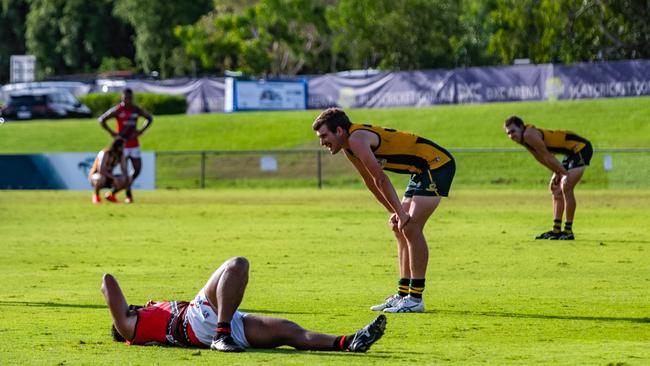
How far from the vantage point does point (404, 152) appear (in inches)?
555

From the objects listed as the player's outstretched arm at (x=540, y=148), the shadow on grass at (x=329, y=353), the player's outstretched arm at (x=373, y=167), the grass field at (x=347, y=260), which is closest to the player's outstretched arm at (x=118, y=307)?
the grass field at (x=347, y=260)

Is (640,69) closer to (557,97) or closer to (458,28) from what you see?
(557,97)

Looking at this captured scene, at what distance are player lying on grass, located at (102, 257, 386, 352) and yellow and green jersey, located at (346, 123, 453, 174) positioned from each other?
2.85m

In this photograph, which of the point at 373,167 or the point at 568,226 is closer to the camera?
the point at 373,167

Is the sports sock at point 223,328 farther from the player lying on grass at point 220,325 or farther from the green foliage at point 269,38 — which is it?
the green foliage at point 269,38

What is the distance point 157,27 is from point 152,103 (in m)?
29.7

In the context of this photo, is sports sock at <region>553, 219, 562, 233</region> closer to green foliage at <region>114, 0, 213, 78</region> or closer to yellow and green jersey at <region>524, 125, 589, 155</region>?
yellow and green jersey at <region>524, 125, 589, 155</region>

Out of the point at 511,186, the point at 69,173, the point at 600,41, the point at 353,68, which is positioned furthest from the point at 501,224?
the point at 353,68

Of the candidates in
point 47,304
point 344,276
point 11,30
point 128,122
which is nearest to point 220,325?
point 47,304

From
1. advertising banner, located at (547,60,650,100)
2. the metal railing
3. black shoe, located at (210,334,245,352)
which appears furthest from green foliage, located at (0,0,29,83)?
black shoe, located at (210,334,245,352)

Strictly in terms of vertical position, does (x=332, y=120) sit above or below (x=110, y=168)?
above

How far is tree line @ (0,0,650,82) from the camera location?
61625 mm

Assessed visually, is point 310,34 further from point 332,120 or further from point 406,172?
point 332,120

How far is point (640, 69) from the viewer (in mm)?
51750
